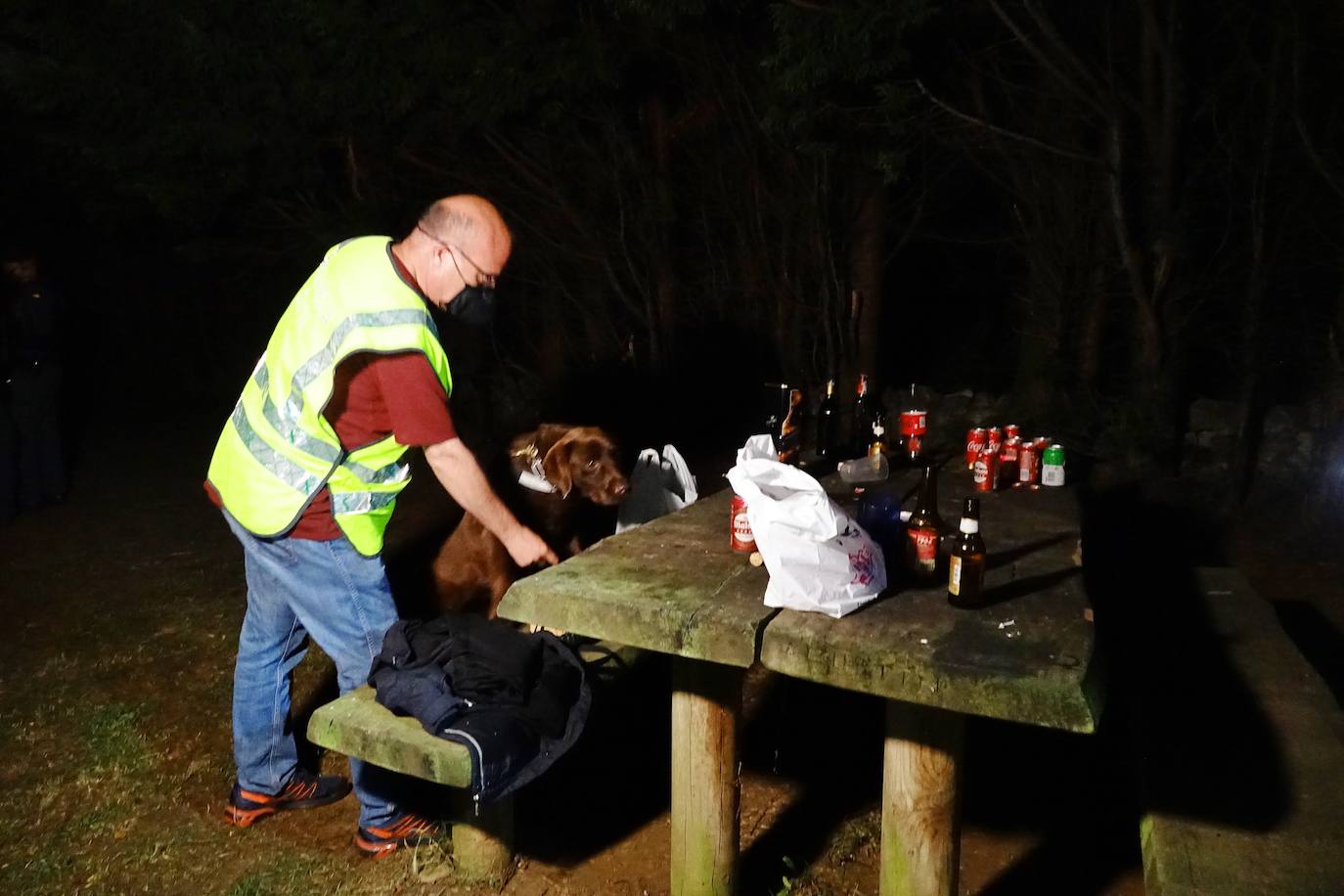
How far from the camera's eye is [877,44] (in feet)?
17.5

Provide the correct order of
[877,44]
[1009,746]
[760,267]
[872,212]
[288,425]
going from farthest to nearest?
[760,267]
[872,212]
[877,44]
[1009,746]
[288,425]

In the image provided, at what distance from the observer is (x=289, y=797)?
10.8 ft

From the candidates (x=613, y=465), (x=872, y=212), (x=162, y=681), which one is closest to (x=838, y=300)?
(x=872, y=212)

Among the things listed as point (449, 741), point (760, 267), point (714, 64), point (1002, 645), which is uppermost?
point (714, 64)

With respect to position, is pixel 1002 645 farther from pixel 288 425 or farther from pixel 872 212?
pixel 872 212

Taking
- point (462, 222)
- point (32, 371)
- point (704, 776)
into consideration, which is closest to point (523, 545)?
point (704, 776)

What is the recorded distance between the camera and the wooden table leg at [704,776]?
2.58 m

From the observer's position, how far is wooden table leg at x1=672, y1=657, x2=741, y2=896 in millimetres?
2582

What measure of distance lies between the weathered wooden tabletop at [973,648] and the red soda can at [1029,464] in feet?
3.41

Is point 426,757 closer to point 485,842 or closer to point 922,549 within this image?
point 485,842

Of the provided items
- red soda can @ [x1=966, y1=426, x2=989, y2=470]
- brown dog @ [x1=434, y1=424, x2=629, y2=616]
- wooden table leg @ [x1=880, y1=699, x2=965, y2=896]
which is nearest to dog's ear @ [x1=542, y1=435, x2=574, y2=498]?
brown dog @ [x1=434, y1=424, x2=629, y2=616]

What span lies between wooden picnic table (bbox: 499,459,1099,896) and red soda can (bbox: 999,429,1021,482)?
642mm

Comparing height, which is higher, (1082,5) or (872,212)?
(1082,5)

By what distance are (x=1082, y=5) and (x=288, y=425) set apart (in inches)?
244
